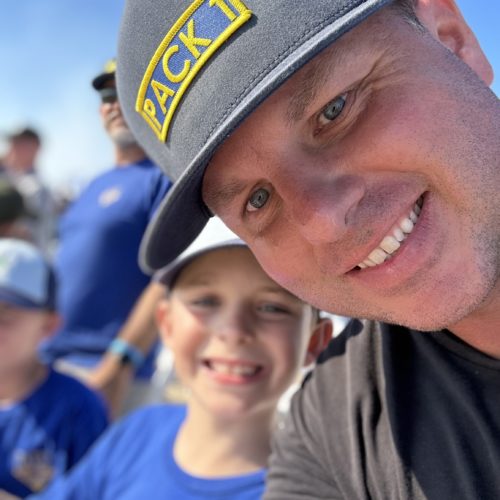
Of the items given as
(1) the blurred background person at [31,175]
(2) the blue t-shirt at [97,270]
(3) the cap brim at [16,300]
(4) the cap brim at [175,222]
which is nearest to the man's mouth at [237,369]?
(4) the cap brim at [175,222]

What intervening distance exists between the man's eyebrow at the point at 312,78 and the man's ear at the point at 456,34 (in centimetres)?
22

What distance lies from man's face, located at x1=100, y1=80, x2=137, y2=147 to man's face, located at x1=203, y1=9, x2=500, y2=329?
20.4 inches

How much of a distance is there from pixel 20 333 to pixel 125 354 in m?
0.42

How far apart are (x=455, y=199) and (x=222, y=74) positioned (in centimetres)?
40

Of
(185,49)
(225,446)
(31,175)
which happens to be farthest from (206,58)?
(31,175)

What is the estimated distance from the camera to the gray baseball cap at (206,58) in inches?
37.8

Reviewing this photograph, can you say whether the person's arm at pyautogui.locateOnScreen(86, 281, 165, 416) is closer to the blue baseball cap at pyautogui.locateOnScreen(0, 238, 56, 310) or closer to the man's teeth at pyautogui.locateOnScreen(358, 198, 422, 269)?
the blue baseball cap at pyautogui.locateOnScreen(0, 238, 56, 310)

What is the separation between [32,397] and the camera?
2.56 meters

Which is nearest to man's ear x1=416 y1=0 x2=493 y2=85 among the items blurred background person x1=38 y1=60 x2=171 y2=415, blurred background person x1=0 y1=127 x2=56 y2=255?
blurred background person x1=38 y1=60 x2=171 y2=415

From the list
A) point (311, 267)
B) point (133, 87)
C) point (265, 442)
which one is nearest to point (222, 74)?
point (133, 87)

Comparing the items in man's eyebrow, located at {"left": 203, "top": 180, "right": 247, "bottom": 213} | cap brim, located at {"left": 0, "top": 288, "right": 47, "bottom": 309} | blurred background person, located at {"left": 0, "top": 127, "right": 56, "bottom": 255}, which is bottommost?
man's eyebrow, located at {"left": 203, "top": 180, "right": 247, "bottom": 213}

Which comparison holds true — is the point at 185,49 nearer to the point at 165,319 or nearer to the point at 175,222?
the point at 175,222

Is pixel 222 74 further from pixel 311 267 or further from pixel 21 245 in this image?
pixel 21 245

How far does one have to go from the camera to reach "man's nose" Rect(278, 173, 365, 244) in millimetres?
1060
